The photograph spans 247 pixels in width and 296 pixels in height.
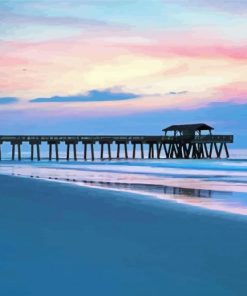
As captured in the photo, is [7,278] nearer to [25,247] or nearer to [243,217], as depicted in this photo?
[25,247]

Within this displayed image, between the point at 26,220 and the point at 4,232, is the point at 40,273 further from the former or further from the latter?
the point at 26,220

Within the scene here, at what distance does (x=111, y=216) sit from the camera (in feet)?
32.6

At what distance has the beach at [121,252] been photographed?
16.0 ft

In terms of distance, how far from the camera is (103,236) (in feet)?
24.5

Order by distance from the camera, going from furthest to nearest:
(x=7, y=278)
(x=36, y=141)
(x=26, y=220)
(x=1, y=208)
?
(x=36, y=141) → (x=1, y=208) → (x=26, y=220) → (x=7, y=278)

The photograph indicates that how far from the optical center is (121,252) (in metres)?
A: 6.31

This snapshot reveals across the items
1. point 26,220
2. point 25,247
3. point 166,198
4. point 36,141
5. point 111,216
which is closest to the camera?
point 25,247

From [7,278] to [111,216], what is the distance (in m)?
4.95

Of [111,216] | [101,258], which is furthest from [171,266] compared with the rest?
[111,216]

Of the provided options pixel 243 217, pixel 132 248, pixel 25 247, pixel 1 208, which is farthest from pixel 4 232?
pixel 243 217

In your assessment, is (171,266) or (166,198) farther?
(166,198)

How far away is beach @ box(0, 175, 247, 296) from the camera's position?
4.86 metres

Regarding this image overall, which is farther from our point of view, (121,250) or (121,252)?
(121,250)

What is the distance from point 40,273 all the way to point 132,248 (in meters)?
1.60
